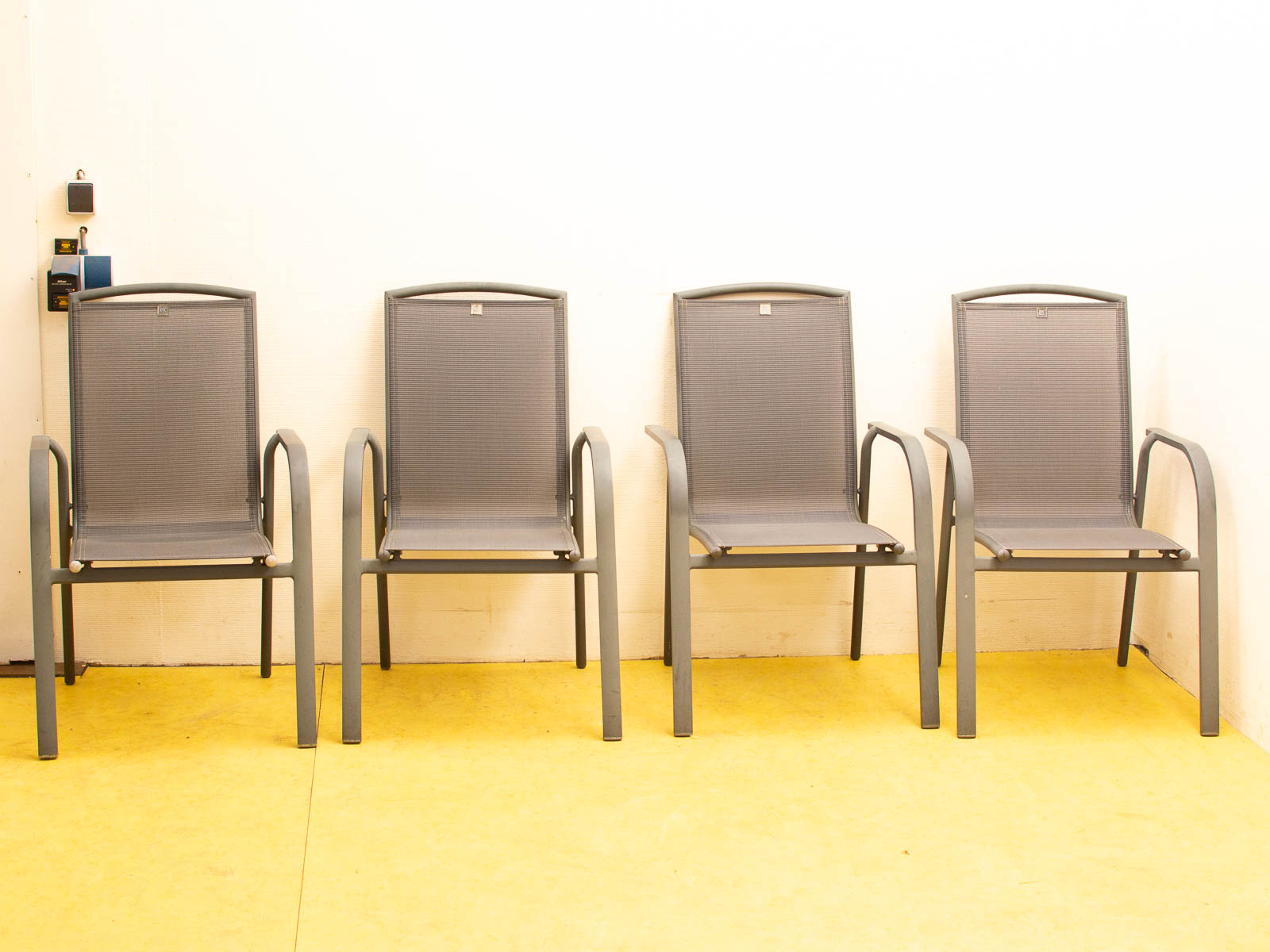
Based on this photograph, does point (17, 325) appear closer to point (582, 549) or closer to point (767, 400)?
point (582, 549)

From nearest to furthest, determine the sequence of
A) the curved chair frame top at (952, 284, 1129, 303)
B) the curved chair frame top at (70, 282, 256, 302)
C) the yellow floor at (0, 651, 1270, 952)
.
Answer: the yellow floor at (0, 651, 1270, 952)
the curved chair frame top at (70, 282, 256, 302)
the curved chair frame top at (952, 284, 1129, 303)

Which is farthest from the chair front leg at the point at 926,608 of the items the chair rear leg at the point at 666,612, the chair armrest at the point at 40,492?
the chair armrest at the point at 40,492

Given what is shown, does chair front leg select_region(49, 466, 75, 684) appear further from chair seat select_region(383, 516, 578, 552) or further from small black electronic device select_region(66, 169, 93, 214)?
chair seat select_region(383, 516, 578, 552)

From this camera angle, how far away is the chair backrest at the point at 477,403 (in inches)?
107

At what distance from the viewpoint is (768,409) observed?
9.27 feet

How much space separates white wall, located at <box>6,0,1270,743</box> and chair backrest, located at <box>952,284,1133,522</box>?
6.3 inches

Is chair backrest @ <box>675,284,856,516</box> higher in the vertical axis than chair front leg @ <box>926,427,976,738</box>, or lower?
higher

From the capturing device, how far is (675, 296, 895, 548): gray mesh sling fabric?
2.80 m

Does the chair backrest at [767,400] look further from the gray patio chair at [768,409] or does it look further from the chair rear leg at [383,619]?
the chair rear leg at [383,619]

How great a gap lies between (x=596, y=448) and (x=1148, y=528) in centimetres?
165

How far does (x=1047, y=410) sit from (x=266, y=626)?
214 cm

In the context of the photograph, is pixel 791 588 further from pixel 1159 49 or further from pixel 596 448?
pixel 1159 49

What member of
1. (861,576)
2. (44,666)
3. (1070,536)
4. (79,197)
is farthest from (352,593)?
(1070,536)

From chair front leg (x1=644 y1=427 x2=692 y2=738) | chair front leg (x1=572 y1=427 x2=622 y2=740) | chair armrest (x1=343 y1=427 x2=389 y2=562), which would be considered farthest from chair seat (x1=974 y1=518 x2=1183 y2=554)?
chair armrest (x1=343 y1=427 x2=389 y2=562)
